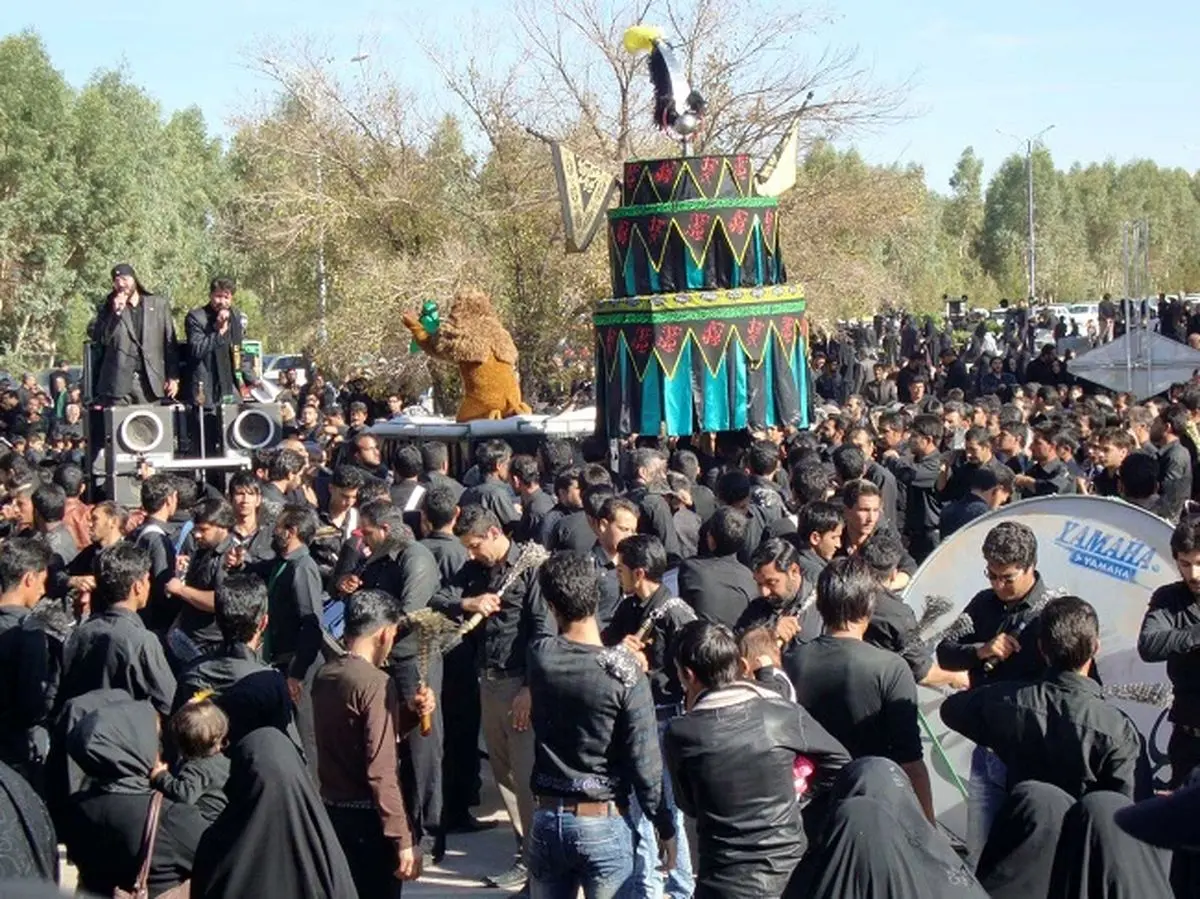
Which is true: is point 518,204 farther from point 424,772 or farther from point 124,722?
point 124,722

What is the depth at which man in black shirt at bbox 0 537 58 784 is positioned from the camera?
249 inches

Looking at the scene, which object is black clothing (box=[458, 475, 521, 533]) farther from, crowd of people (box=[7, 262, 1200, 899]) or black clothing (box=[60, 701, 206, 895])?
black clothing (box=[60, 701, 206, 895])

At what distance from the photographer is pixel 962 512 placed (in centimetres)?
893

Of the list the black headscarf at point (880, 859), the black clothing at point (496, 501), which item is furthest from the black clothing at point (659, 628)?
the black clothing at point (496, 501)

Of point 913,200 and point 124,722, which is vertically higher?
point 913,200

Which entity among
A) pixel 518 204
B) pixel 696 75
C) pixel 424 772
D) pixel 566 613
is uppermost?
pixel 696 75

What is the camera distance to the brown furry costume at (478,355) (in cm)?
1569

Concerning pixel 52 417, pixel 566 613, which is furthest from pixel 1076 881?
pixel 52 417

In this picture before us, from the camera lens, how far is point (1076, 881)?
13.5 feet

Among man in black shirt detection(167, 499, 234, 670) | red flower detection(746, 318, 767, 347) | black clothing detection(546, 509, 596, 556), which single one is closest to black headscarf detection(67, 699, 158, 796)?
man in black shirt detection(167, 499, 234, 670)

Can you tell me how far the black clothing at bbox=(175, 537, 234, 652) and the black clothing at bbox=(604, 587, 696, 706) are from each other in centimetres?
180

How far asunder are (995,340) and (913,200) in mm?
14166

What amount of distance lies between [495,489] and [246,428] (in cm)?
316

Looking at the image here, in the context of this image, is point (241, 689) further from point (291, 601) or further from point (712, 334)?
point (712, 334)
